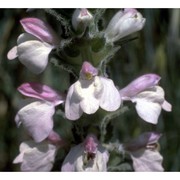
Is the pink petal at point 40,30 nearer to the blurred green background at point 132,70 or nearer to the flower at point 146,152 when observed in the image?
the flower at point 146,152

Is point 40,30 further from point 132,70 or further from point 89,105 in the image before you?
point 132,70

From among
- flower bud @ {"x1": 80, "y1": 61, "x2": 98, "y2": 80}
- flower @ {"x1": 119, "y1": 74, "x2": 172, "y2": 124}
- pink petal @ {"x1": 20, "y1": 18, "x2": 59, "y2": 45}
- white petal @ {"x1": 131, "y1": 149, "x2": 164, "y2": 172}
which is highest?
pink petal @ {"x1": 20, "y1": 18, "x2": 59, "y2": 45}

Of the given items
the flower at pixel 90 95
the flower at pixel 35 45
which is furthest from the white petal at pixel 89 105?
the flower at pixel 35 45

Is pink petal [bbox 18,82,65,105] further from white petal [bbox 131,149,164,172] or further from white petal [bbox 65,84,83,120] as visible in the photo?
white petal [bbox 131,149,164,172]

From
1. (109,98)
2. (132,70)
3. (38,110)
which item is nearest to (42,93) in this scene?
(38,110)

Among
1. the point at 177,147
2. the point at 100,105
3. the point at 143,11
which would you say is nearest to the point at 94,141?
the point at 100,105

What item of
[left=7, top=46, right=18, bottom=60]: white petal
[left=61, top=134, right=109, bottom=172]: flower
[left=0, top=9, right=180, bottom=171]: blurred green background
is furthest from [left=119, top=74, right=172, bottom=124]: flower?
[left=0, top=9, right=180, bottom=171]: blurred green background
